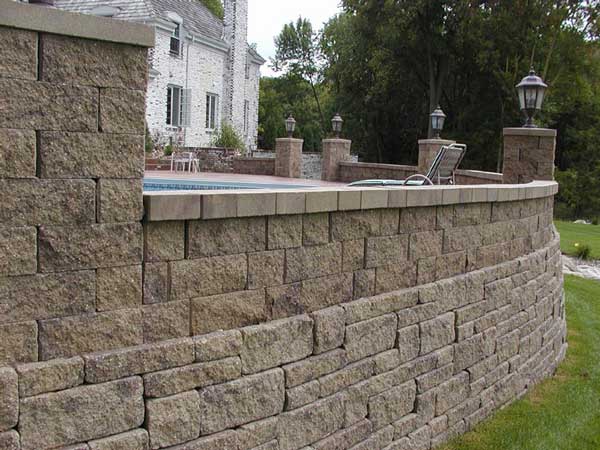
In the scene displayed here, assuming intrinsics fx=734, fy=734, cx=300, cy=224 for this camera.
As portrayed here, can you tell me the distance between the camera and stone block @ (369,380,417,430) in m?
5.35

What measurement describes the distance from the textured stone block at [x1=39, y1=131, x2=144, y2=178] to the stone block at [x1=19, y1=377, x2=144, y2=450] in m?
1.03

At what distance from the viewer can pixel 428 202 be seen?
19.1ft

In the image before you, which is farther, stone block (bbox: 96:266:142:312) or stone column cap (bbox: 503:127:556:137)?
stone column cap (bbox: 503:127:556:137)

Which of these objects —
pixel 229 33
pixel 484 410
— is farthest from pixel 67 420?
pixel 229 33

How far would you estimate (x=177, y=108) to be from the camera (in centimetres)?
2772

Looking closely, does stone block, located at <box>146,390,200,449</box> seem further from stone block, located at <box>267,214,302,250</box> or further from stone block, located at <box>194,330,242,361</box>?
stone block, located at <box>267,214,302,250</box>

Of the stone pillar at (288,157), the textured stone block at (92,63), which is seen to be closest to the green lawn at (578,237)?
the stone pillar at (288,157)

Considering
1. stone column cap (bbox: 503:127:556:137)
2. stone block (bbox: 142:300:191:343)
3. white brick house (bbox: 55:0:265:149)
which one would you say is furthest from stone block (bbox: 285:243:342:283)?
white brick house (bbox: 55:0:265:149)

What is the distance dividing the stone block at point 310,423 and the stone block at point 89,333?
4.15 feet

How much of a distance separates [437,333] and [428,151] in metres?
11.3

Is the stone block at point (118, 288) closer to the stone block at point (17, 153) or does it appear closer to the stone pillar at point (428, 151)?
the stone block at point (17, 153)

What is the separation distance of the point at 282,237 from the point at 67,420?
169 cm

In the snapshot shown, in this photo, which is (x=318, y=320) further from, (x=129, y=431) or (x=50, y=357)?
(x=50, y=357)

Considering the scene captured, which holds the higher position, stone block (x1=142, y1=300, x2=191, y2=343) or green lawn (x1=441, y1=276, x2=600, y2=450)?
stone block (x1=142, y1=300, x2=191, y2=343)
